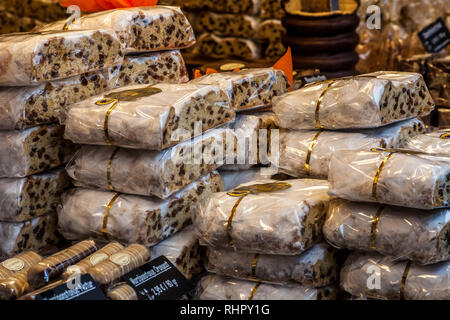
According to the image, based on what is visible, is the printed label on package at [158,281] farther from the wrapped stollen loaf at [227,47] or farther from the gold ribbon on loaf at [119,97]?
the wrapped stollen loaf at [227,47]

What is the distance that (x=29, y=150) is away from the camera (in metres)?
2.03

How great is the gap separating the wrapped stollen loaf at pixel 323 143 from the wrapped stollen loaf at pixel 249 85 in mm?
229

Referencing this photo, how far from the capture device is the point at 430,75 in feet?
9.71

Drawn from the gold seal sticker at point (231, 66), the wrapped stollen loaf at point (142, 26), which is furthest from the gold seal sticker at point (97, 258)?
the gold seal sticker at point (231, 66)

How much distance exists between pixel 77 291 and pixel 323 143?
95 cm

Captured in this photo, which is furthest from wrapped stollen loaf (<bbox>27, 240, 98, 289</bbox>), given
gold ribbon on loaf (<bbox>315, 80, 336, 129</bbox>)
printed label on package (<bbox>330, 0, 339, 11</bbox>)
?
printed label on package (<bbox>330, 0, 339, 11</bbox>)

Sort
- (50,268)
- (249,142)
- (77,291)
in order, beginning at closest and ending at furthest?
(77,291)
(50,268)
(249,142)

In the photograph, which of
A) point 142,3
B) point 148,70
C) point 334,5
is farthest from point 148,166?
point 334,5

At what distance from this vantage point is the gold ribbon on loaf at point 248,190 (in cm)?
175

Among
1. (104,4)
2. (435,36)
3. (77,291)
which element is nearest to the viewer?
(77,291)

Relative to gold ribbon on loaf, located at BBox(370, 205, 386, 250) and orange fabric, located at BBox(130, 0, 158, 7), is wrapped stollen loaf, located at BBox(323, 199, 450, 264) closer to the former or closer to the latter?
gold ribbon on loaf, located at BBox(370, 205, 386, 250)

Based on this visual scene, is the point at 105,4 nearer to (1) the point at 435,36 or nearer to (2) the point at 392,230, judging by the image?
(2) the point at 392,230

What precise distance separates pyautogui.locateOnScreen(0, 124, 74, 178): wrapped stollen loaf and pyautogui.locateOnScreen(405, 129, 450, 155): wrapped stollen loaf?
1.20 m

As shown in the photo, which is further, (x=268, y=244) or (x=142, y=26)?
(x=142, y=26)
